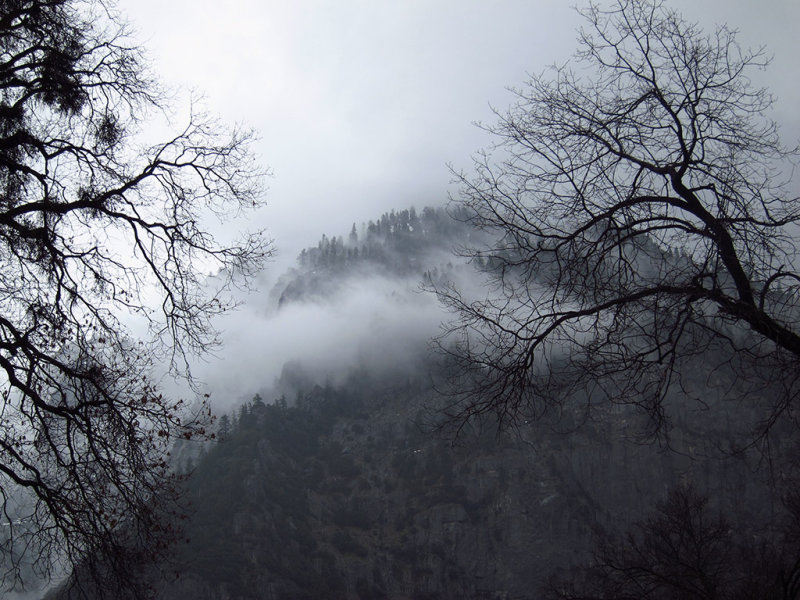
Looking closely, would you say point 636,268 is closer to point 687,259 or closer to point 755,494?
point 687,259

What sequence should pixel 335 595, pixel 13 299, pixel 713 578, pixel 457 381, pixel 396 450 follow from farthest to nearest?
pixel 396 450 < pixel 335 595 < pixel 713 578 < pixel 457 381 < pixel 13 299

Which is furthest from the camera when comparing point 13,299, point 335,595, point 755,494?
point 755,494

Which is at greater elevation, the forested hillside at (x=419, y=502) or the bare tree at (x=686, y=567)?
the forested hillside at (x=419, y=502)

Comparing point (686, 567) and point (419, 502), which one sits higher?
point (419, 502)

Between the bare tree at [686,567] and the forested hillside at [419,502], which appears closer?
the bare tree at [686,567]

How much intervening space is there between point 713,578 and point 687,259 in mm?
9478

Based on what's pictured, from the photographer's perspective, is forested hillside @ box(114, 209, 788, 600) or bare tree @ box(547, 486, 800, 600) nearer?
bare tree @ box(547, 486, 800, 600)

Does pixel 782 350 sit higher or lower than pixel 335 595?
lower

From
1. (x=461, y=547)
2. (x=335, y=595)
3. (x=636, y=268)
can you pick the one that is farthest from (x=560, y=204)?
(x=461, y=547)

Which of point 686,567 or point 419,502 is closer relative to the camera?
point 686,567

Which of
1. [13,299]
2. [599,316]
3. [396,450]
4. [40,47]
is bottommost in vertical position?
[599,316]

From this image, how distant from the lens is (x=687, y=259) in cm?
588

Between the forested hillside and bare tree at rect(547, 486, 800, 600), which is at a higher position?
the forested hillside

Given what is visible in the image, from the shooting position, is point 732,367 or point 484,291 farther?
point 484,291
